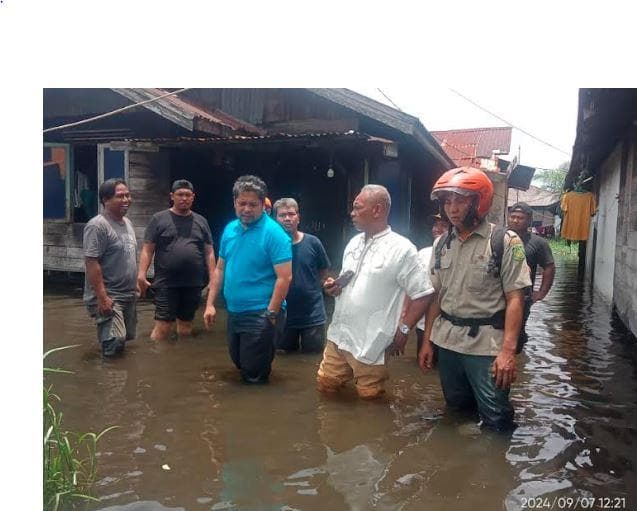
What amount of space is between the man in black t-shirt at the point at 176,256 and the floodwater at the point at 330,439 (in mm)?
412

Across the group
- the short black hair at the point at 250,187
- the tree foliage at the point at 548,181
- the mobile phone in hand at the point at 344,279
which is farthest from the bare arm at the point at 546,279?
the tree foliage at the point at 548,181

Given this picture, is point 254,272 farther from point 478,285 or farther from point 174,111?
point 174,111

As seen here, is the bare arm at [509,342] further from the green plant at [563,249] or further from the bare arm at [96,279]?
the green plant at [563,249]

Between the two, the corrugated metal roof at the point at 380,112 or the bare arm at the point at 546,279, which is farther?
the corrugated metal roof at the point at 380,112

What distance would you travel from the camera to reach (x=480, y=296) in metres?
2.96

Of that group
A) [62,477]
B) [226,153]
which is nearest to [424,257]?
[62,477]

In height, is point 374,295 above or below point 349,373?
above

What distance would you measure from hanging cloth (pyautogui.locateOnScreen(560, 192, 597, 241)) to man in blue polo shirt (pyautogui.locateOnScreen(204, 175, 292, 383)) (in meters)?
7.30

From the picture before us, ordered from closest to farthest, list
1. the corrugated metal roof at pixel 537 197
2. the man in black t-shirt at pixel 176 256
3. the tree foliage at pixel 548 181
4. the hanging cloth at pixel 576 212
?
the man in black t-shirt at pixel 176 256
the hanging cloth at pixel 576 212
the tree foliage at pixel 548 181
the corrugated metal roof at pixel 537 197

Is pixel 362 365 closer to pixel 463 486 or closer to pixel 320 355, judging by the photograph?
pixel 463 486

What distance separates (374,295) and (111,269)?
221 cm

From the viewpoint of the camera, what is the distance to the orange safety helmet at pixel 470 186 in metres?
2.89
